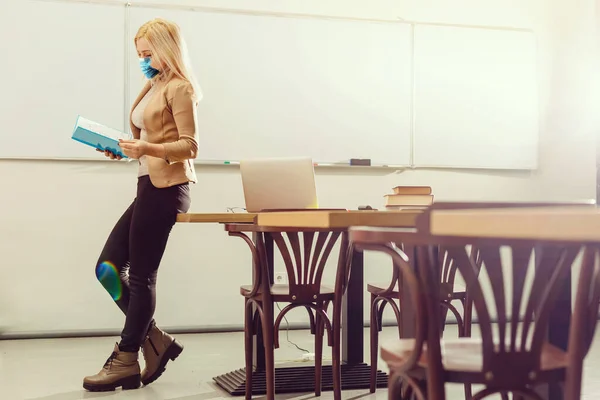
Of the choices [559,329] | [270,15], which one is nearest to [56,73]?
[270,15]

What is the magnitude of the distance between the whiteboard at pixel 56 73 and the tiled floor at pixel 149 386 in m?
1.16

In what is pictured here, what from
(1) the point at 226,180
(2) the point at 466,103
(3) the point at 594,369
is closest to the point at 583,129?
(2) the point at 466,103

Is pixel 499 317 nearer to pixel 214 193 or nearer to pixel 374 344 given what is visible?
pixel 374 344

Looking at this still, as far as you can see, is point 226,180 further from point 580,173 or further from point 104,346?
point 580,173

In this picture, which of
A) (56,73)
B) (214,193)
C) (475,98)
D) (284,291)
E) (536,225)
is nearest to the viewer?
(536,225)

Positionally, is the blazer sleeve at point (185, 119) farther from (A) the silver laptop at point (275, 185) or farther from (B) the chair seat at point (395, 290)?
(B) the chair seat at point (395, 290)

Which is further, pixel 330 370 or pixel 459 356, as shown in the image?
pixel 330 370

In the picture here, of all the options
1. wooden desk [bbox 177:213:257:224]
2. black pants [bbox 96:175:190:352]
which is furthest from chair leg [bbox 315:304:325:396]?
black pants [bbox 96:175:190:352]

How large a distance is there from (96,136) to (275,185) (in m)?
0.72

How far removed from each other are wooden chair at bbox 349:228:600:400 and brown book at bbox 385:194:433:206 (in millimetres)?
987

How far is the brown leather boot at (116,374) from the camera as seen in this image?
2836 mm

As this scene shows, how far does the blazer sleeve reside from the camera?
2.71 m

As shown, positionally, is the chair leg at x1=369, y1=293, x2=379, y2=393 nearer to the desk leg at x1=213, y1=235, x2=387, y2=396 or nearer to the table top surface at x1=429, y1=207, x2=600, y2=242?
the desk leg at x1=213, y1=235, x2=387, y2=396

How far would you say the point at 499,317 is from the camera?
45.0 inches
